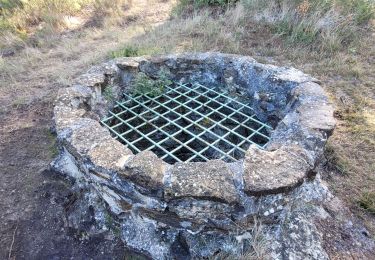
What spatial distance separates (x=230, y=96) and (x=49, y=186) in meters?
1.85

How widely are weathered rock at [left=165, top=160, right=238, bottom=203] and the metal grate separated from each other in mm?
718

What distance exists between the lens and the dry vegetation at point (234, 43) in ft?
10.0

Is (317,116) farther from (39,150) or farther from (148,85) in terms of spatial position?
A: (39,150)

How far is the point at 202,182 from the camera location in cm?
188

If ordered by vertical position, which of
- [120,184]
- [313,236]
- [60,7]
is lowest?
[60,7]

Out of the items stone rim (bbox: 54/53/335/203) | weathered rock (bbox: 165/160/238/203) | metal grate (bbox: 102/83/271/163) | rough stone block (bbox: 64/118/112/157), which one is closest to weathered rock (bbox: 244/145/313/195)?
stone rim (bbox: 54/53/335/203)

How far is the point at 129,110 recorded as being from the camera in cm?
297

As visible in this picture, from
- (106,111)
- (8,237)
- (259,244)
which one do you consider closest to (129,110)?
(106,111)

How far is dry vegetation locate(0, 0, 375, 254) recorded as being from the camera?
305 centimetres

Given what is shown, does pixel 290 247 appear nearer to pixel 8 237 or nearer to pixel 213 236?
pixel 213 236

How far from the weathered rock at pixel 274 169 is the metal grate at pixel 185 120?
0.63 meters

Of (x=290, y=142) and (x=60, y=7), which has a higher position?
(x=290, y=142)

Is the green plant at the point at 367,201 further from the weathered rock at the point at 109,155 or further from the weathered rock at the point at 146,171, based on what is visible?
the weathered rock at the point at 109,155

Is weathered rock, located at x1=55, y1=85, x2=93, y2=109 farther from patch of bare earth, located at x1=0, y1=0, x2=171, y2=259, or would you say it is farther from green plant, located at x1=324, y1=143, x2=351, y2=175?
green plant, located at x1=324, y1=143, x2=351, y2=175
